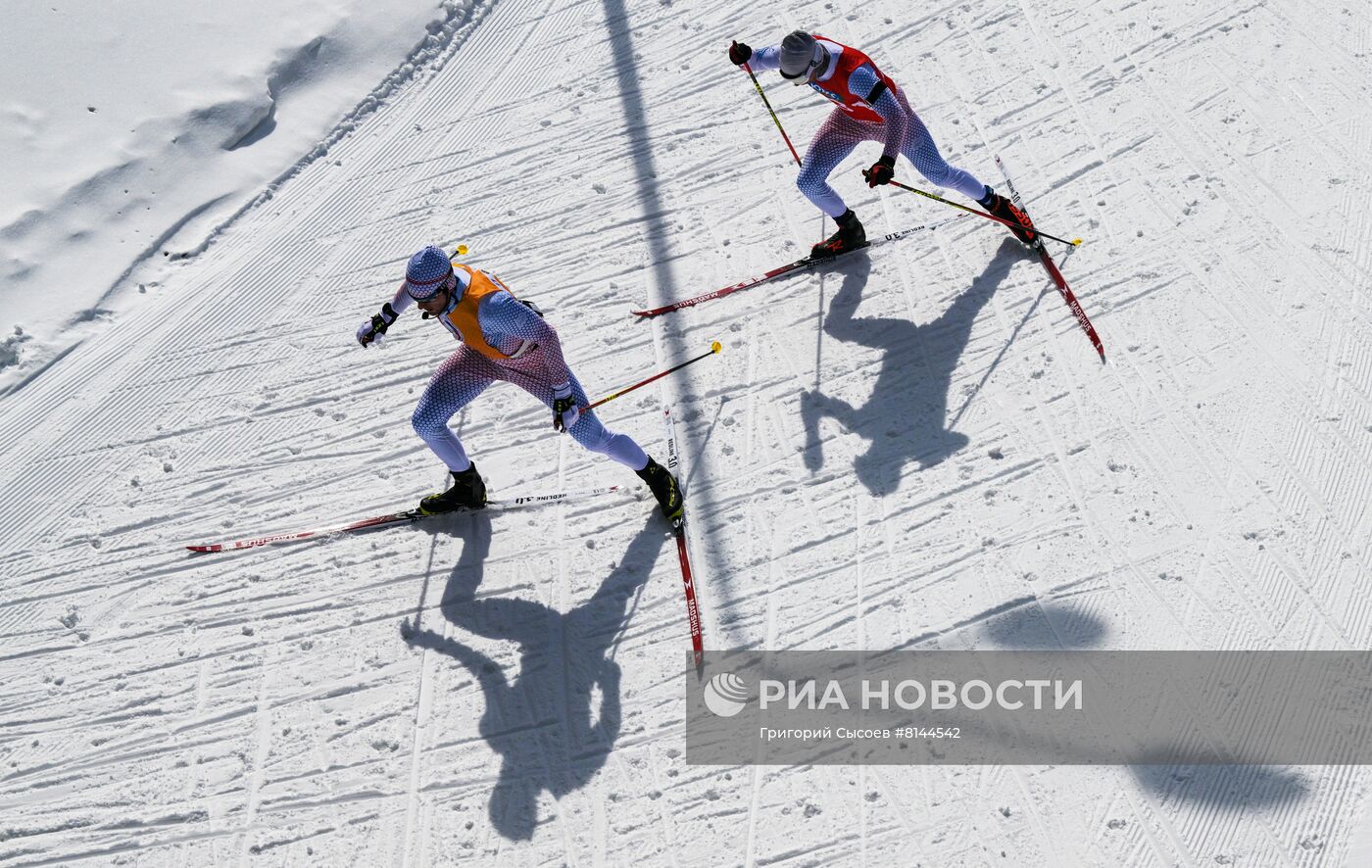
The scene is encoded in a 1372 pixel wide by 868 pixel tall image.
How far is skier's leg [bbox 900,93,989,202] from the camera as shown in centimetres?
630

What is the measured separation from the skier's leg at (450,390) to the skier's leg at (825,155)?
2.28 metres

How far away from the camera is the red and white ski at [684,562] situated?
530 cm

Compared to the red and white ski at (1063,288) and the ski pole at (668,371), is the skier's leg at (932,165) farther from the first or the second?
the ski pole at (668,371)

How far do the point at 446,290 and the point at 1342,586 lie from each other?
4237mm

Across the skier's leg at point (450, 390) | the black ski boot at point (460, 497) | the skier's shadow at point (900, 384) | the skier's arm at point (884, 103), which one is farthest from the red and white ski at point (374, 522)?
the skier's arm at point (884, 103)

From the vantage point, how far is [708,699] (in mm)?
5148

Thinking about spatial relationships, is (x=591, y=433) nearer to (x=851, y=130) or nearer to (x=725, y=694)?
(x=725, y=694)

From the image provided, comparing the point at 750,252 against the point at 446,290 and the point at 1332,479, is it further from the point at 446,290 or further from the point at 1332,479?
→ the point at 1332,479

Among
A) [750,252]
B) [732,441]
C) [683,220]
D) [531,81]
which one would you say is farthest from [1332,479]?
[531,81]

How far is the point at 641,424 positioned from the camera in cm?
621

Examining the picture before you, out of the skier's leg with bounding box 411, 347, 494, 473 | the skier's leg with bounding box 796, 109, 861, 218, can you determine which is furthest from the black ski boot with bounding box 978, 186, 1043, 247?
the skier's leg with bounding box 411, 347, 494, 473

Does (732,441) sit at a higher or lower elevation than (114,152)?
lower

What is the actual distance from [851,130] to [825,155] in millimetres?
196

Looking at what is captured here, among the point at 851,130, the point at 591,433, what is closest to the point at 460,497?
the point at 591,433
